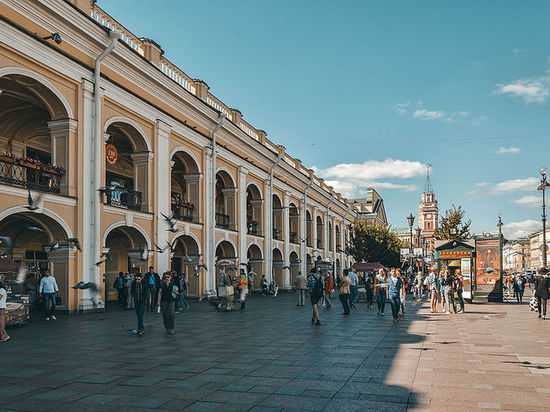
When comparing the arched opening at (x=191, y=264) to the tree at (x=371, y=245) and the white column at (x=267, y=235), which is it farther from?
the tree at (x=371, y=245)

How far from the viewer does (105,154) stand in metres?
21.7

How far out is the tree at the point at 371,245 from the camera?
53.5m

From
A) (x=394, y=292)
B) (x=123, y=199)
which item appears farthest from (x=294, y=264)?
(x=394, y=292)

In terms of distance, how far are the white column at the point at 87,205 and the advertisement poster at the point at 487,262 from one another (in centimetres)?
1776

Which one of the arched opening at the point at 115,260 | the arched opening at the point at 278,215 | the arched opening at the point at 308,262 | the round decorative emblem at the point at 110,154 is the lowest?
the arched opening at the point at 308,262

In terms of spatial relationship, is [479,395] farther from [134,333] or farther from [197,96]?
[197,96]

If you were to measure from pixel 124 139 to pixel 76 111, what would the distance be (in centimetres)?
655

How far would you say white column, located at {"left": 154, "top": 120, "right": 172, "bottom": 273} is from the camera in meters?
23.8

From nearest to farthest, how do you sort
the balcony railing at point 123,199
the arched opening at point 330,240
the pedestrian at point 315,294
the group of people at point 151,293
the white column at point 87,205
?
the pedestrian at point 315,294 → the white column at point 87,205 → the group of people at point 151,293 → the balcony railing at point 123,199 → the arched opening at point 330,240

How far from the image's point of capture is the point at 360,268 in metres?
33.6

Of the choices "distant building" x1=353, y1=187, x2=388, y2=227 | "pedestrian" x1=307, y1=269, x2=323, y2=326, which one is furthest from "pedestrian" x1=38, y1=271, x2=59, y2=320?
"distant building" x1=353, y1=187, x2=388, y2=227

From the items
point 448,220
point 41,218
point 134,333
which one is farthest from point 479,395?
point 448,220

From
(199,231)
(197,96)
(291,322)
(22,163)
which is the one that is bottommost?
(291,322)

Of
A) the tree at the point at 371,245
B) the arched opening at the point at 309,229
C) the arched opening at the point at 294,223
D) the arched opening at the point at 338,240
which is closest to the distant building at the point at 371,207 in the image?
the arched opening at the point at 338,240
